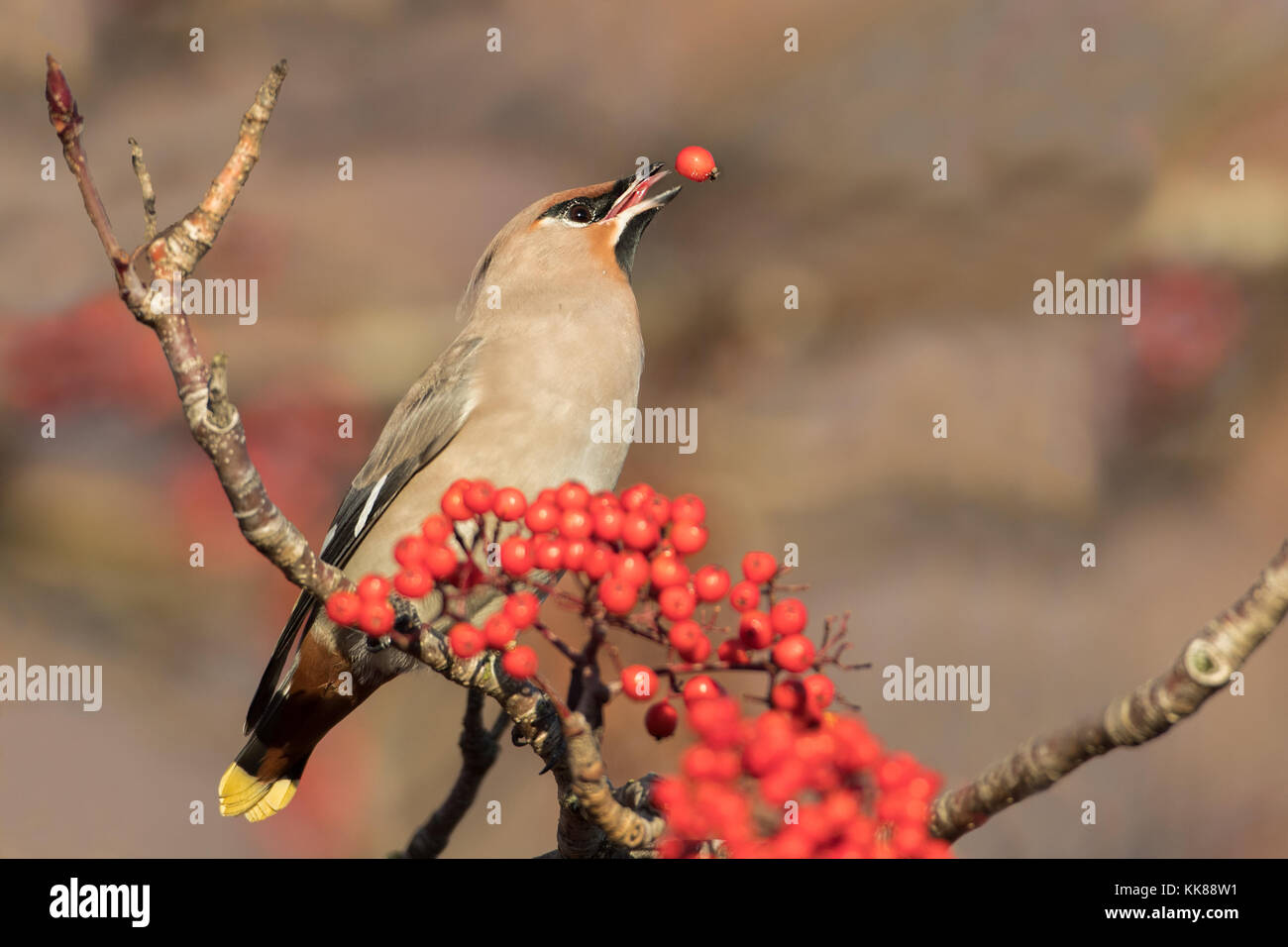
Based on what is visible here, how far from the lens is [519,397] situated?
329 cm

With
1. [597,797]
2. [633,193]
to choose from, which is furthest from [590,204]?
[597,797]

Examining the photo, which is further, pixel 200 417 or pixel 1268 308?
pixel 1268 308

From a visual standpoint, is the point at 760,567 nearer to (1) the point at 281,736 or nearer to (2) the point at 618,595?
(2) the point at 618,595

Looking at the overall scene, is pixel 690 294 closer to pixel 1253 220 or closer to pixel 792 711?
pixel 1253 220

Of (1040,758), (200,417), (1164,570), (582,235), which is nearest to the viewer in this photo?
(1040,758)

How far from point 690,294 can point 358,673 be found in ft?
7.79

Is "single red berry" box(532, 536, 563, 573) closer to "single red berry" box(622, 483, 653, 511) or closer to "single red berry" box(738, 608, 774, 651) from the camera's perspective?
"single red berry" box(622, 483, 653, 511)

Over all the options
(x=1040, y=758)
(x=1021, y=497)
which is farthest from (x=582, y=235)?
(x=1040, y=758)

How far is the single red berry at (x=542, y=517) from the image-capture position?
6.28 ft

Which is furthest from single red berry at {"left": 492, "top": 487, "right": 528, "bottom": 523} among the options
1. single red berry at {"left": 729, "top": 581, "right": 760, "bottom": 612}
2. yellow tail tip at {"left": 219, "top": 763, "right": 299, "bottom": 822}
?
yellow tail tip at {"left": 219, "top": 763, "right": 299, "bottom": 822}

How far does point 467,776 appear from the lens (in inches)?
124

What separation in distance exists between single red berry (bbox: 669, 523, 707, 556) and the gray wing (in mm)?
1533

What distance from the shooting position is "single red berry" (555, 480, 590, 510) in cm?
189

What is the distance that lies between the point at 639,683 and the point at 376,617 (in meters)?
0.40
